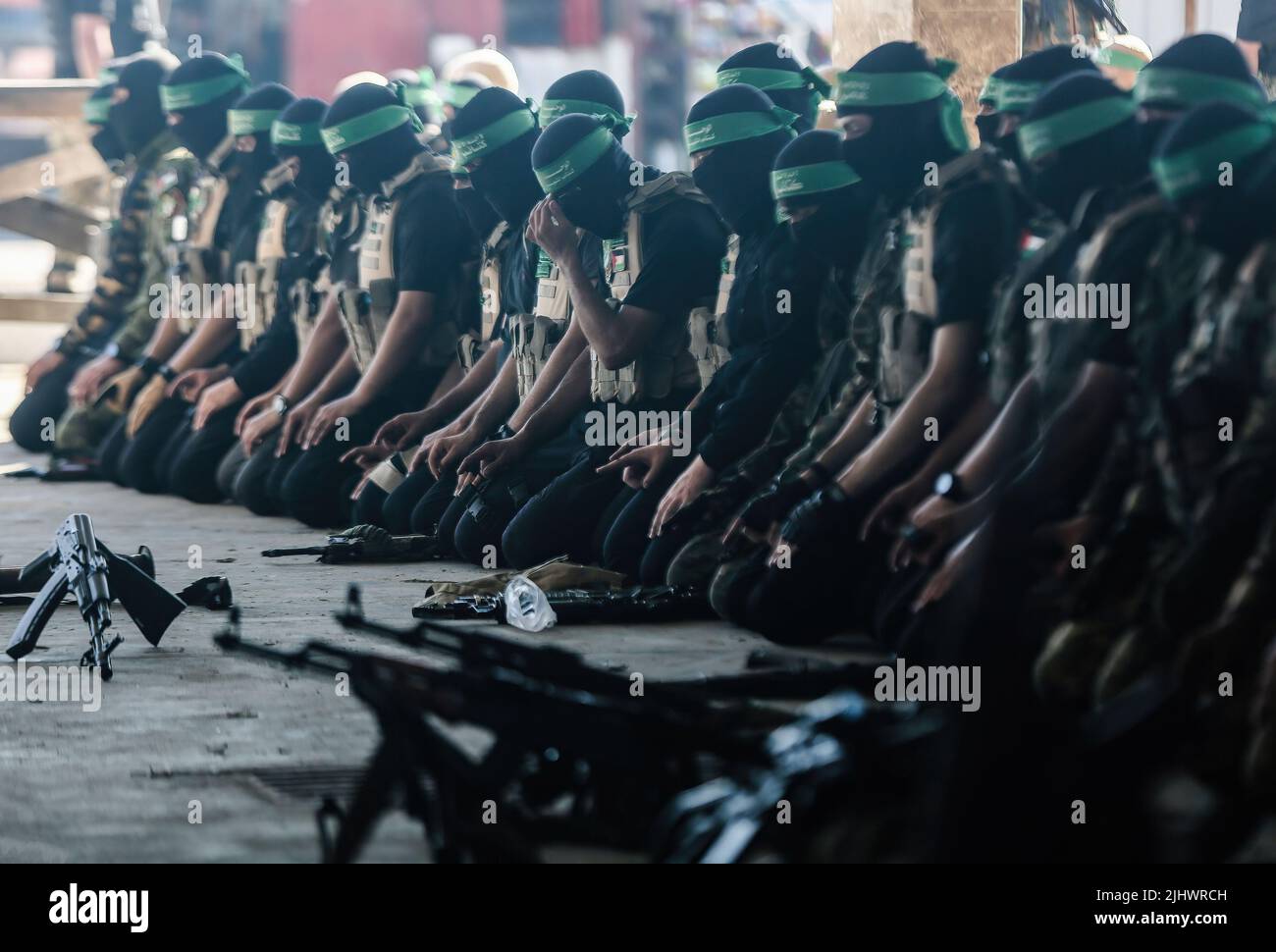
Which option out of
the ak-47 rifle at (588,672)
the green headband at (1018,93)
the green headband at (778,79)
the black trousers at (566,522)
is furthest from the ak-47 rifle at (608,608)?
the green headband at (778,79)

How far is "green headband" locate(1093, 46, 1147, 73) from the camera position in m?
7.25

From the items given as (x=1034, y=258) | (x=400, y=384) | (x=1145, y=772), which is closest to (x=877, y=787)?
(x=1145, y=772)

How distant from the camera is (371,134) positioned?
8.27 meters

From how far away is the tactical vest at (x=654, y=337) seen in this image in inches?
266

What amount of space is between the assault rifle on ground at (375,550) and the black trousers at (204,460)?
6.74ft

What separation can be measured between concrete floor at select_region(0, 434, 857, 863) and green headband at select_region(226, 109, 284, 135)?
8.50 ft

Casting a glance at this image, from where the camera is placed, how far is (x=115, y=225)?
11281mm

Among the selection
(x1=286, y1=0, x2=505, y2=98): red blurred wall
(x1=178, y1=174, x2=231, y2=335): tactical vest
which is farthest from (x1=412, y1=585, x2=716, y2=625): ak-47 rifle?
(x1=286, y1=0, x2=505, y2=98): red blurred wall

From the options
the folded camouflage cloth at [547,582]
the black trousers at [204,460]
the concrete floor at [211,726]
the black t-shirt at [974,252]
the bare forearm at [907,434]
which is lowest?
the concrete floor at [211,726]

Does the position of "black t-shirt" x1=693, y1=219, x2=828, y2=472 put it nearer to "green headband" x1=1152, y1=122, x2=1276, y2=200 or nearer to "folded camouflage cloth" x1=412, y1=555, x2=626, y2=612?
"folded camouflage cloth" x1=412, y1=555, x2=626, y2=612

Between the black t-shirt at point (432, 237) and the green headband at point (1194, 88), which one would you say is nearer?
the green headband at point (1194, 88)

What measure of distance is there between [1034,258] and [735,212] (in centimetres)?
168

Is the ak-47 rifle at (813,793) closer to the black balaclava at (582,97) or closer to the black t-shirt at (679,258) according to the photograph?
the black t-shirt at (679,258)
